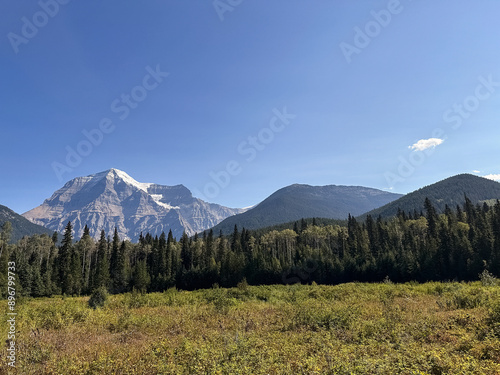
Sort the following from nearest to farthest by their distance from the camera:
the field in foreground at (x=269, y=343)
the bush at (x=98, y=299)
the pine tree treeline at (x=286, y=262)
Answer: the field in foreground at (x=269, y=343) < the bush at (x=98, y=299) < the pine tree treeline at (x=286, y=262)

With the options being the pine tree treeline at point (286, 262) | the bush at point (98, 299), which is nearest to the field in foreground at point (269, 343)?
the bush at point (98, 299)

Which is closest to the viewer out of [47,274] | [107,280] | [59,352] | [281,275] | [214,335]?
[59,352]

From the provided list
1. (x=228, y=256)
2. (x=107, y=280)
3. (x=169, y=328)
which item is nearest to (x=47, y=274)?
(x=107, y=280)

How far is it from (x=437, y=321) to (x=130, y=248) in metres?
123

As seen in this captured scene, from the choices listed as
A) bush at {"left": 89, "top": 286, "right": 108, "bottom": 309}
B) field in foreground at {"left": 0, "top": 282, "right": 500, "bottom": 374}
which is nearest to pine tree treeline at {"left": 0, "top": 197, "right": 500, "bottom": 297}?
bush at {"left": 89, "top": 286, "right": 108, "bottom": 309}

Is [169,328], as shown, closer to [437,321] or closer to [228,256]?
[437,321]

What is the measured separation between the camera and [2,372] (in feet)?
25.4

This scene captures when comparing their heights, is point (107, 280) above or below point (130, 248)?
below

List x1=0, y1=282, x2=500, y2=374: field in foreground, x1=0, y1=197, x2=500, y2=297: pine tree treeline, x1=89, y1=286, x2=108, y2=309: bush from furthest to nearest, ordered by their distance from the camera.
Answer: x1=0, y1=197, x2=500, y2=297: pine tree treeline < x1=89, y1=286, x2=108, y2=309: bush < x1=0, y1=282, x2=500, y2=374: field in foreground

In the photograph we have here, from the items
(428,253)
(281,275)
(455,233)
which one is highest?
(455,233)

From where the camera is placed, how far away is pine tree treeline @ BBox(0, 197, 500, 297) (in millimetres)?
62906

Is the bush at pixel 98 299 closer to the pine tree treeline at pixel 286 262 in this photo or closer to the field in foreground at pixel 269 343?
the field in foreground at pixel 269 343

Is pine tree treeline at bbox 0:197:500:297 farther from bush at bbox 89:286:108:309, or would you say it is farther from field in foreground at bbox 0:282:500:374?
field in foreground at bbox 0:282:500:374

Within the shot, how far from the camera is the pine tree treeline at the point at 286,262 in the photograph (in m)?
62.9
